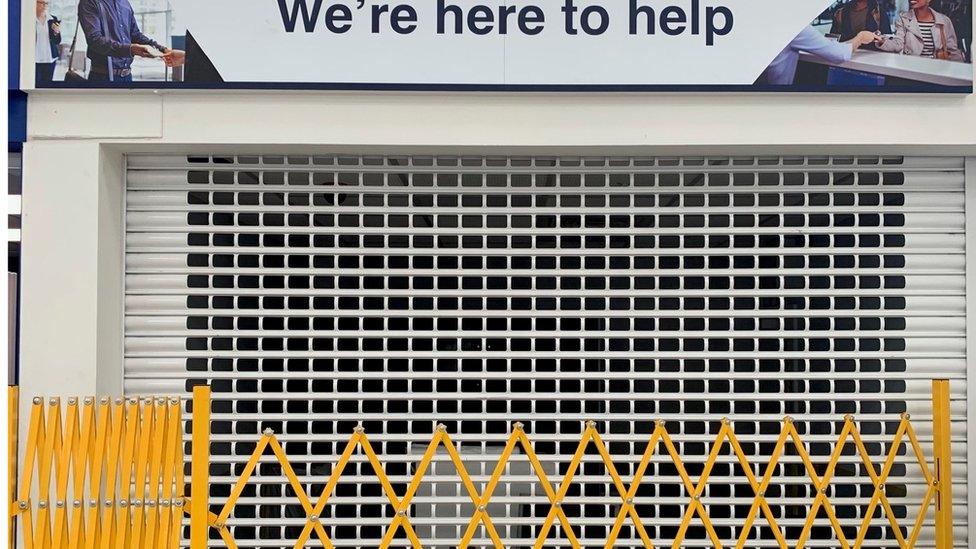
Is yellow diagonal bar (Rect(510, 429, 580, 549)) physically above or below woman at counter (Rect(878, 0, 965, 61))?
below

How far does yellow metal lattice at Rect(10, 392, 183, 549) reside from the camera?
4.41 m

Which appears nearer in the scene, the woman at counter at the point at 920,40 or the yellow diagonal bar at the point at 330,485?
the yellow diagonal bar at the point at 330,485

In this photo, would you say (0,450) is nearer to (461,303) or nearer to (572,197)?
(461,303)

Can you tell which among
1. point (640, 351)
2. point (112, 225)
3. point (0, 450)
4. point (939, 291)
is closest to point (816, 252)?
point (939, 291)

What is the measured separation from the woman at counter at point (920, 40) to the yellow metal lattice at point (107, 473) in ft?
14.7

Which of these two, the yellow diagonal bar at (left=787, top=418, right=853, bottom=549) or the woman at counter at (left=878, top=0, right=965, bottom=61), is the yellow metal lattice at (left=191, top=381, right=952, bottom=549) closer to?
the yellow diagonal bar at (left=787, top=418, right=853, bottom=549)

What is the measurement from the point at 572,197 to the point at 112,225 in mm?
2807

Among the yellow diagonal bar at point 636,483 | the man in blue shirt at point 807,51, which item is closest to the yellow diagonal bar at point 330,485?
the yellow diagonal bar at point 636,483

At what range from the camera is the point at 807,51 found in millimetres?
5062

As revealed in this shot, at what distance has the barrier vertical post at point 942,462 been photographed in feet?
16.5

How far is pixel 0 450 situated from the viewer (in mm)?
2234

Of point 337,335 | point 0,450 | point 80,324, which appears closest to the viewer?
point 0,450

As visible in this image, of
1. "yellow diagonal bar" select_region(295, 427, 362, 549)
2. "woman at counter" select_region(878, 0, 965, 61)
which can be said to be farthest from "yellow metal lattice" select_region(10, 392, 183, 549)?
"woman at counter" select_region(878, 0, 965, 61)

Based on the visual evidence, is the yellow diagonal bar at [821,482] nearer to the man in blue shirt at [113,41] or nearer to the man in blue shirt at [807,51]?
the man in blue shirt at [807,51]
